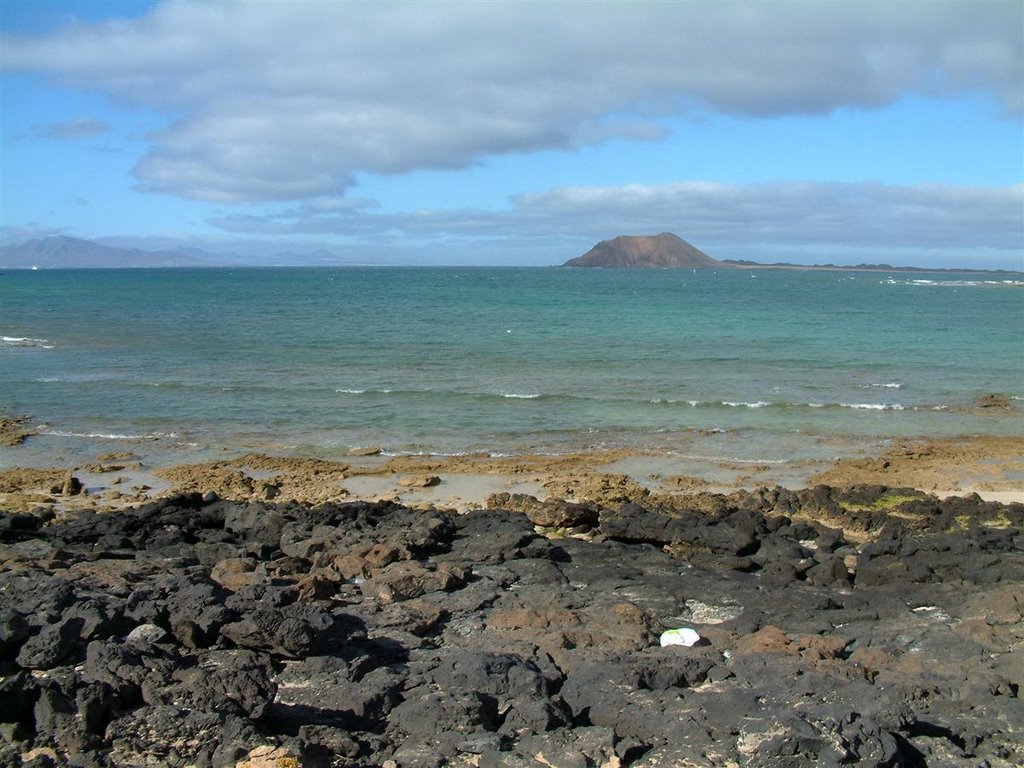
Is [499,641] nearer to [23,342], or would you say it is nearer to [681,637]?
[681,637]

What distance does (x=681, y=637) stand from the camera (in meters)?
10.4

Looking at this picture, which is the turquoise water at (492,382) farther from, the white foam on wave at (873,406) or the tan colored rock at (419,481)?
the tan colored rock at (419,481)

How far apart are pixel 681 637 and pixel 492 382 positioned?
2196 centimetres

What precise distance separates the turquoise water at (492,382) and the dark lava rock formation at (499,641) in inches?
314

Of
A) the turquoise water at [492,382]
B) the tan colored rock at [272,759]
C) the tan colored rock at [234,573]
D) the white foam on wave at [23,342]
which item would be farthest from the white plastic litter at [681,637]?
the white foam on wave at [23,342]

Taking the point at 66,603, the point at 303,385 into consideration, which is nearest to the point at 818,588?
the point at 66,603

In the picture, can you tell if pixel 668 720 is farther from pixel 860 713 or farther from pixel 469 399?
pixel 469 399

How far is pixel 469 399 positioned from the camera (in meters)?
28.6

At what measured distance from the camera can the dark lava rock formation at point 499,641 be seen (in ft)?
24.3

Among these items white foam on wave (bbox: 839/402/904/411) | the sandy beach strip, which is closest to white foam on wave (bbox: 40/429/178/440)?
the sandy beach strip

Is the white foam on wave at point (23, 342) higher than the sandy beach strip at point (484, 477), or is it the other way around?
the white foam on wave at point (23, 342)

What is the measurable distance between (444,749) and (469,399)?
835 inches

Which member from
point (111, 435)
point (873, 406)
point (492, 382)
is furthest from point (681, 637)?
point (492, 382)

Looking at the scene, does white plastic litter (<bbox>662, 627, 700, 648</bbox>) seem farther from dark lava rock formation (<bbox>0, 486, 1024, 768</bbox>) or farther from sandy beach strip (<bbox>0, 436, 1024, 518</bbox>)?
sandy beach strip (<bbox>0, 436, 1024, 518</bbox>)
